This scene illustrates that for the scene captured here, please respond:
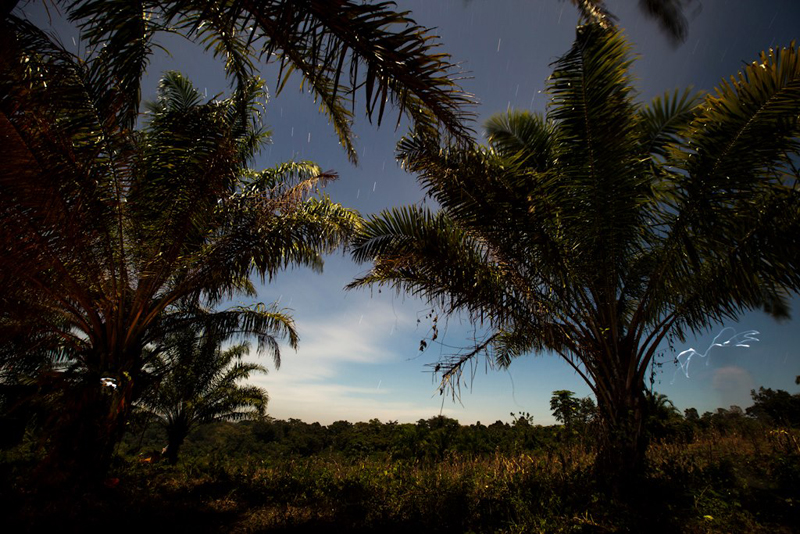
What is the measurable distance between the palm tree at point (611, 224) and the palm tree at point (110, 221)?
7.17 feet

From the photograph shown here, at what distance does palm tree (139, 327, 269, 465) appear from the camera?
10.3 metres

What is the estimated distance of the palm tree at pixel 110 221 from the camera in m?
2.91

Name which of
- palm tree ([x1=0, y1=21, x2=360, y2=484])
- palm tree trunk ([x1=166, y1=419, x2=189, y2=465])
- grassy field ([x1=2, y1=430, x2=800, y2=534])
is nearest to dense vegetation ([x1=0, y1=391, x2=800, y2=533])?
grassy field ([x1=2, y1=430, x2=800, y2=534])

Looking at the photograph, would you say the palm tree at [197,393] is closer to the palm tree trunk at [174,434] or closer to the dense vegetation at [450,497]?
the palm tree trunk at [174,434]

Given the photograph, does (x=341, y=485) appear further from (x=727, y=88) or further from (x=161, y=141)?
(x=727, y=88)

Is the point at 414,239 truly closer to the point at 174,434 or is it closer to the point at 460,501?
the point at 460,501

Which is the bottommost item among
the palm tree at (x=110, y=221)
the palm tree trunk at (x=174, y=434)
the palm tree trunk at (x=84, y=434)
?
the palm tree trunk at (x=174, y=434)

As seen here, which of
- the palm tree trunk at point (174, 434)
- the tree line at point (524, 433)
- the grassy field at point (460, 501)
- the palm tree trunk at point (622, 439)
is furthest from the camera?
the palm tree trunk at point (174, 434)

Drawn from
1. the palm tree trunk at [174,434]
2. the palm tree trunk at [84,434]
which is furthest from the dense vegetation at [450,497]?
the palm tree trunk at [174,434]

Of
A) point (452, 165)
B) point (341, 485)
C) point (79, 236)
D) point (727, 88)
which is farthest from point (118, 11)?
point (341, 485)

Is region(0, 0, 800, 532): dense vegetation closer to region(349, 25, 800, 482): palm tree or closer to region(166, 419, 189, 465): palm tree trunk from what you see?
region(349, 25, 800, 482): palm tree

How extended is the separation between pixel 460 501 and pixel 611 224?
14.2ft

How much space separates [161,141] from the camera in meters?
4.88

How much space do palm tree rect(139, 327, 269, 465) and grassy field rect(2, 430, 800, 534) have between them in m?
3.76
